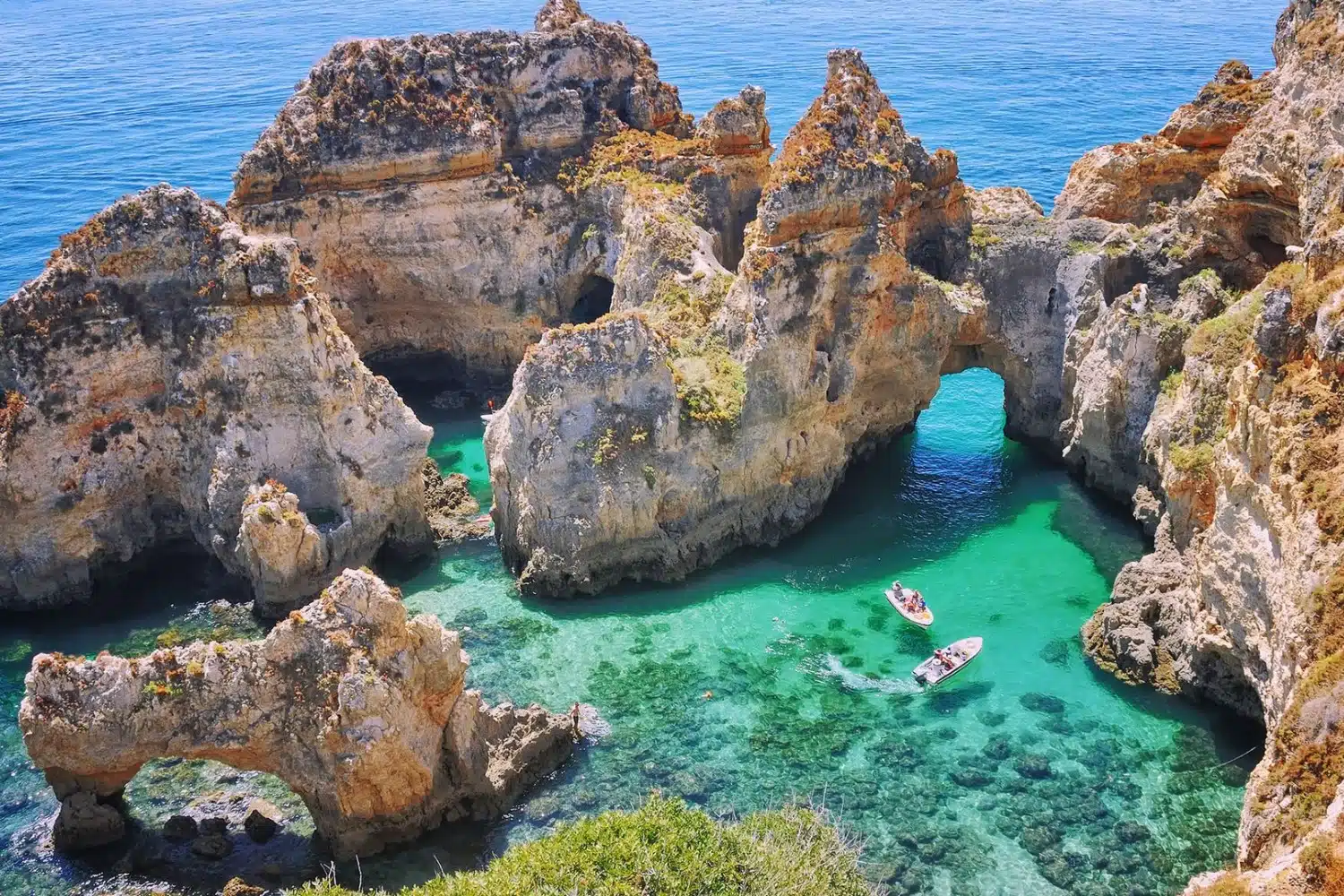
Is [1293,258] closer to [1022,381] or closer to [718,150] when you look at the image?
[1022,381]

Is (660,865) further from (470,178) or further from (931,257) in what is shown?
(470,178)

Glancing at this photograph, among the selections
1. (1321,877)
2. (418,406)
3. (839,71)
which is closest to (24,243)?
(418,406)

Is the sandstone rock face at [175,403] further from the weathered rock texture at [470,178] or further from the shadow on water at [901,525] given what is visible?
the weathered rock texture at [470,178]

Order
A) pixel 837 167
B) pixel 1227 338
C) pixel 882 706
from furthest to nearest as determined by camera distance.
Result: pixel 837 167 → pixel 1227 338 → pixel 882 706

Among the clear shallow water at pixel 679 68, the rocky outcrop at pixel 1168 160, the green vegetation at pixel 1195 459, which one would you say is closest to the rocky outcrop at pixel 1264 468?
the green vegetation at pixel 1195 459

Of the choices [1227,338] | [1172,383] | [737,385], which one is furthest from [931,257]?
[1227,338]

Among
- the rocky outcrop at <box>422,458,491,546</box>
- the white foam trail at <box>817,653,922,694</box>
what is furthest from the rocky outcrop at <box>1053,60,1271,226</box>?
the rocky outcrop at <box>422,458,491,546</box>
